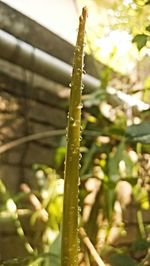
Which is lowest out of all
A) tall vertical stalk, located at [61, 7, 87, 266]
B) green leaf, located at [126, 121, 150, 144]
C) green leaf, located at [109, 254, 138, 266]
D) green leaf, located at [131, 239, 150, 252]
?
green leaf, located at [109, 254, 138, 266]

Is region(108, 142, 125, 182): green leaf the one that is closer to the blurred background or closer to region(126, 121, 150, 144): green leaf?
the blurred background

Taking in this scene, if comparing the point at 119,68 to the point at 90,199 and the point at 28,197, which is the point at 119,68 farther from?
the point at 28,197

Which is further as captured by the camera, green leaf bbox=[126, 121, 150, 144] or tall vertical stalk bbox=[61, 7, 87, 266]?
green leaf bbox=[126, 121, 150, 144]

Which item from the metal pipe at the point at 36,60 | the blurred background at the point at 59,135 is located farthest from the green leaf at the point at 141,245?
the metal pipe at the point at 36,60

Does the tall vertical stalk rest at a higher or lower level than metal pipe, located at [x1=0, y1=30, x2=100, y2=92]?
lower

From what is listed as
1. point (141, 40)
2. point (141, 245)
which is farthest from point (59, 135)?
point (141, 40)

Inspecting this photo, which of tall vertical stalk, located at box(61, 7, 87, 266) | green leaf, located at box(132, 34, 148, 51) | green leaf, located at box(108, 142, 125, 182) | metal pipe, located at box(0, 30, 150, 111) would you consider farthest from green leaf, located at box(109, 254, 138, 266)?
tall vertical stalk, located at box(61, 7, 87, 266)

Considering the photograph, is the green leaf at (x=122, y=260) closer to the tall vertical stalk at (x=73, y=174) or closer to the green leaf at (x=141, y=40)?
the green leaf at (x=141, y=40)

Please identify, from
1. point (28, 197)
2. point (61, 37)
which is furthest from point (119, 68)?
point (28, 197)
